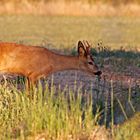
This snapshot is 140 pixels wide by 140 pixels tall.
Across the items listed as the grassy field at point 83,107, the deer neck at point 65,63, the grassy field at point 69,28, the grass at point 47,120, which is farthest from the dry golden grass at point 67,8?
the grass at point 47,120

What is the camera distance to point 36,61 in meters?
13.9

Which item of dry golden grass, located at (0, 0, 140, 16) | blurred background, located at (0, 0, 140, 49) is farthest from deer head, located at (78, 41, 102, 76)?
dry golden grass, located at (0, 0, 140, 16)

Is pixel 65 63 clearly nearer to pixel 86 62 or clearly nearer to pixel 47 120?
pixel 86 62

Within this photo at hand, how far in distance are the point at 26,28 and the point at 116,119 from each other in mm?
25986

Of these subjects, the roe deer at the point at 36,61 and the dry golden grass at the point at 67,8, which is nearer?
the roe deer at the point at 36,61

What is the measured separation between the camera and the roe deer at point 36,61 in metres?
13.4

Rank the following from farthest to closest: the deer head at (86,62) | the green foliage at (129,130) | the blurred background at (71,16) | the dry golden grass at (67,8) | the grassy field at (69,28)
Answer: the dry golden grass at (67,8)
the blurred background at (71,16)
the grassy field at (69,28)
the deer head at (86,62)
the green foliage at (129,130)

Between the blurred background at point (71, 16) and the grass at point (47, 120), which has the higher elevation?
the grass at point (47, 120)

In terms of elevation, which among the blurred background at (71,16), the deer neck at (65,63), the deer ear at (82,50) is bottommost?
the blurred background at (71,16)

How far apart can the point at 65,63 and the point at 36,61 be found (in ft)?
1.88

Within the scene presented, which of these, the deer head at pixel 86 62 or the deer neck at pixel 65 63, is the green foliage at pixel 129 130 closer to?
the deer head at pixel 86 62

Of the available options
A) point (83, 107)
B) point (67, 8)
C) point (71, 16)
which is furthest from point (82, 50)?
point (71, 16)

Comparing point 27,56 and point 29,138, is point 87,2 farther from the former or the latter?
point 29,138

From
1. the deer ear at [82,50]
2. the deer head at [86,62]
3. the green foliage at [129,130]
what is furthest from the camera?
the deer head at [86,62]
